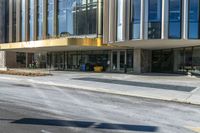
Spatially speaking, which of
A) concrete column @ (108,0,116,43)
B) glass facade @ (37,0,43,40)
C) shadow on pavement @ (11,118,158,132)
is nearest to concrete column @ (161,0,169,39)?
concrete column @ (108,0,116,43)

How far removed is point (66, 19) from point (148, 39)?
18.9 m

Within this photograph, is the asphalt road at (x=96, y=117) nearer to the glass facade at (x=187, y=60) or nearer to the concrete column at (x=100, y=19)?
the glass facade at (x=187, y=60)

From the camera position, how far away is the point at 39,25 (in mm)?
53312

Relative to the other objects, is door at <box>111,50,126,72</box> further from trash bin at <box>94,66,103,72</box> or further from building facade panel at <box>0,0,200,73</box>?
trash bin at <box>94,66,103,72</box>

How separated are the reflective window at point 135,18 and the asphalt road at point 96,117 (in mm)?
16886

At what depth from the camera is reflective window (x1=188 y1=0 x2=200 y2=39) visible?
29734 mm

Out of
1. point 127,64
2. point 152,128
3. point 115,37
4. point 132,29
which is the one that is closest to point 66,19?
point 127,64

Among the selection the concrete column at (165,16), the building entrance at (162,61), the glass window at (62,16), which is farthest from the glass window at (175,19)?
the glass window at (62,16)

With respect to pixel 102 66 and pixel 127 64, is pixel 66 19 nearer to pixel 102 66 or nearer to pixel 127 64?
pixel 102 66

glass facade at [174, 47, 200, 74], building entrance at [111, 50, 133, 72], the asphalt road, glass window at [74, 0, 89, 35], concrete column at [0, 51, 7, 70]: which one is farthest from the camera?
concrete column at [0, 51, 7, 70]

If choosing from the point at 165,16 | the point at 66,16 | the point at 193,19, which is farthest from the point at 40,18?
the point at 193,19

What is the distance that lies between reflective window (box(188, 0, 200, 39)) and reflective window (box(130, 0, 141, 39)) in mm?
4476

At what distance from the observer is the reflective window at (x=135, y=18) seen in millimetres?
31652

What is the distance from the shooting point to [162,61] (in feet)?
134
